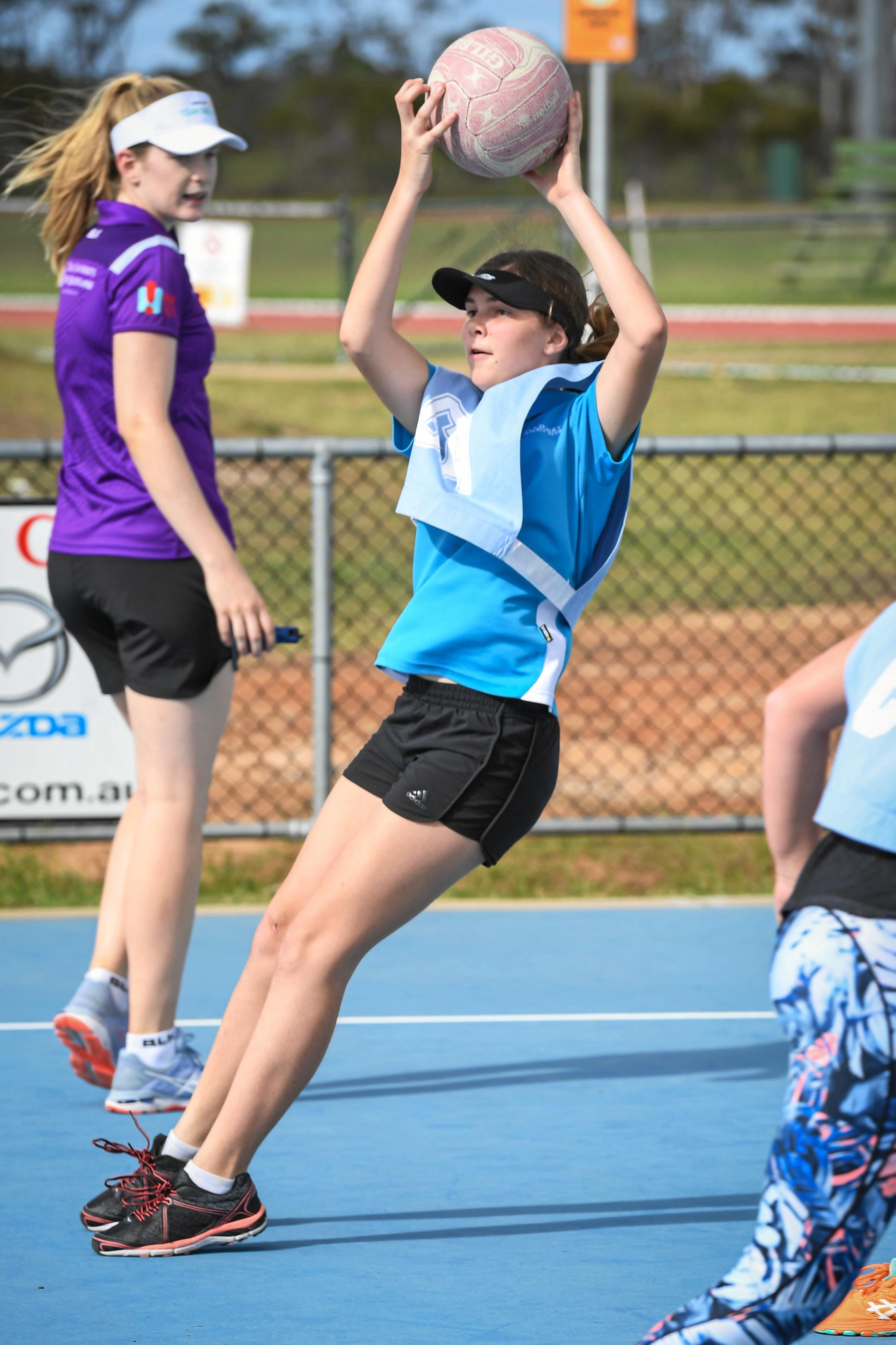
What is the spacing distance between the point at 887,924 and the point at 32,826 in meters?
4.57

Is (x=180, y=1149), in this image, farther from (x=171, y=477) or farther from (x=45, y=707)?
(x=45, y=707)

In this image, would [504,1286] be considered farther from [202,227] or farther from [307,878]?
[202,227]

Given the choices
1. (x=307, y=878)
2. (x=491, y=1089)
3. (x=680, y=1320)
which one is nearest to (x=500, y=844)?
(x=307, y=878)

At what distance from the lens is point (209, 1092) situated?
11.5ft

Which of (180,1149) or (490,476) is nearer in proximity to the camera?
(490,476)

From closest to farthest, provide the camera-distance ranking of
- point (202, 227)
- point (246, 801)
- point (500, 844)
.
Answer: point (500, 844) → point (246, 801) → point (202, 227)

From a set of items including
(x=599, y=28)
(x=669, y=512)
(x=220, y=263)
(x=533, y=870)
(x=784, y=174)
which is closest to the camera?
(x=533, y=870)

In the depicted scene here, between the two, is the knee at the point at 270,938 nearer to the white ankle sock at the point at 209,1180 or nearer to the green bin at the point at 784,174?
the white ankle sock at the point at 209,1180

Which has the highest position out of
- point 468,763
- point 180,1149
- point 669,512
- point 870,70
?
point 870,70

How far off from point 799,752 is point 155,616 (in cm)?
185

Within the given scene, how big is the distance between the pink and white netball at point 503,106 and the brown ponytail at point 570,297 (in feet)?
0.57

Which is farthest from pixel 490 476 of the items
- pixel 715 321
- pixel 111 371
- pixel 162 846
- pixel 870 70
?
pixel 870 70

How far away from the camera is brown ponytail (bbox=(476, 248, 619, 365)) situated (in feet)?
11.1

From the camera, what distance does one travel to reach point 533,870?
6.89 meters
